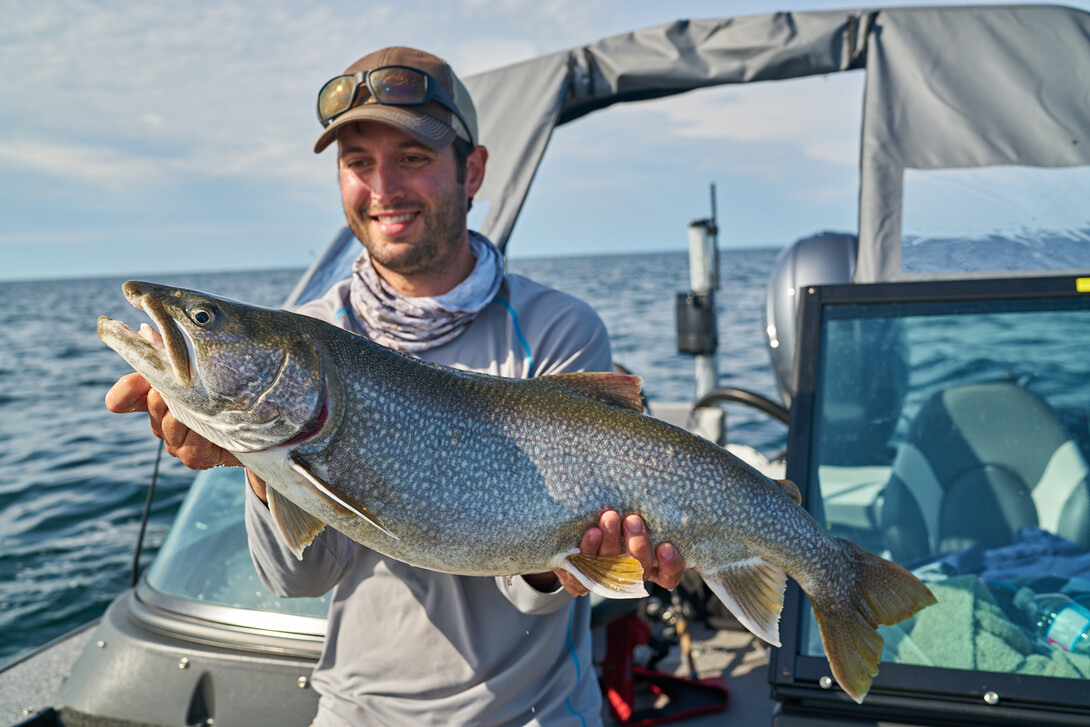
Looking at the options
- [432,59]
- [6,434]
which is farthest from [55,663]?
[6,434]

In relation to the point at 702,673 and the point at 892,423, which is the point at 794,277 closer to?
the point at 702,673

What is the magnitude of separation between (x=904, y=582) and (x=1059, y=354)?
134 cm

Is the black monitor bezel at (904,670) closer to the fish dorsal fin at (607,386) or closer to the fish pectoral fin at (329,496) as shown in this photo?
the fish dorsal fin at (607,386)

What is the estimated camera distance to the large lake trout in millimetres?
2113

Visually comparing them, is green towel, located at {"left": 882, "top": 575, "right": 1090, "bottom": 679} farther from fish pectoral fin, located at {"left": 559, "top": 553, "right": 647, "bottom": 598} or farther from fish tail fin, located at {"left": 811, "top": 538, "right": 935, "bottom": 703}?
fish pectoral fin, located at {"left": 559, "top": 553, "right": 647, "bottom": 598}

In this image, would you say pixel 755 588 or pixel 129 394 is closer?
pixel 129 394

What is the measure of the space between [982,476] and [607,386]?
69.5 inches

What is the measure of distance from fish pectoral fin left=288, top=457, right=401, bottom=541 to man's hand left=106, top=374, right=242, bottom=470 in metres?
0.32

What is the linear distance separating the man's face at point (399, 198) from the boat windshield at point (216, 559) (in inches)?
68.3

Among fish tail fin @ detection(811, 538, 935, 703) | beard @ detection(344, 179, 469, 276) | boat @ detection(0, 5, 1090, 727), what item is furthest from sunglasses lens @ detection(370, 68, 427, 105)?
fish tail fin @ detection(811, 538, 935, 703)

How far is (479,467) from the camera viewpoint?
2227 mm

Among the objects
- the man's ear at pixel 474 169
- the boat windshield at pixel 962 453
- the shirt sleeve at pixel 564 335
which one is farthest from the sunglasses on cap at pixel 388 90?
the boat windshield at pixel 962 453

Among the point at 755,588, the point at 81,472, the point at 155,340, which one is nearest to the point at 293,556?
the point at 155,340

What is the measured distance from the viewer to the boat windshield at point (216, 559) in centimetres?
373
